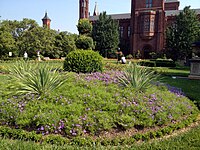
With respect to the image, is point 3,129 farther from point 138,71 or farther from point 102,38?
point 102,38

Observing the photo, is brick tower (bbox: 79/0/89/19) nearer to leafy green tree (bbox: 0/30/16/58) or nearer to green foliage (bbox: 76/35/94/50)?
green foliage (bbox: 76/35/94/50)

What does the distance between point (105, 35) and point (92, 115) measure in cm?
3961

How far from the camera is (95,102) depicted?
4.18 metres

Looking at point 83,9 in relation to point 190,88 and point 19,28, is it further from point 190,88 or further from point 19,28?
point 190,88

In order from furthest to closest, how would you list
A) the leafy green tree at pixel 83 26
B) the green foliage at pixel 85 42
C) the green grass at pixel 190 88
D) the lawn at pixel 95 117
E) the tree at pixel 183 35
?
the leafy green tree at pixel 83 26
the tree at pixel 183 35
the green foliage at pixel 85 42
the green grass at pixel 190 88
the lawn at pixel 95 117

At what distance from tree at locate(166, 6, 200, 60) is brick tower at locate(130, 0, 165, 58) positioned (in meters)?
4.11

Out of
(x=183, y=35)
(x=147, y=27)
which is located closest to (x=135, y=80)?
(x=183, y=35)

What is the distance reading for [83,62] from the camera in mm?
7711

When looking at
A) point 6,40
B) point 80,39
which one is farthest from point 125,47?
point 6,40

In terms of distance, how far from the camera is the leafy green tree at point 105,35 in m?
42.1

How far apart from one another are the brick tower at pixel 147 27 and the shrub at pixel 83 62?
33.9m

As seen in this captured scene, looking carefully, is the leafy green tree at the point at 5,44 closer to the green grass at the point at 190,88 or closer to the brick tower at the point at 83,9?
the green grass at the point at 190,88

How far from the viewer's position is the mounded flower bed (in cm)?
340

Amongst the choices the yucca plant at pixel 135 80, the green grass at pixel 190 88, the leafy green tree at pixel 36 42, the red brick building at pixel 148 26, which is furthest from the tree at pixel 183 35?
the yucca plant at pixel 135 80
